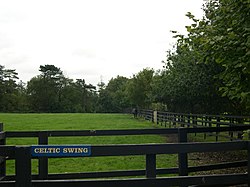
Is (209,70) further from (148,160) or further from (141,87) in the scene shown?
(141,87)

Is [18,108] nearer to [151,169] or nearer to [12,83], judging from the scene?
[12,83]

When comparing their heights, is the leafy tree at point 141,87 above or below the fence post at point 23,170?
above

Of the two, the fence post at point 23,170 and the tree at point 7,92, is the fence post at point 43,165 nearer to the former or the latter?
the fence post at point 23,170

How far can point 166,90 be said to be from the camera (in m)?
27.1

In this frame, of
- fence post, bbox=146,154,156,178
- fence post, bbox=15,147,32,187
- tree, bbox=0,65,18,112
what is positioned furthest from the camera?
tree, bbox=0,65,18,112

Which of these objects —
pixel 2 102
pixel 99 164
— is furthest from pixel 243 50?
pixel 2 102

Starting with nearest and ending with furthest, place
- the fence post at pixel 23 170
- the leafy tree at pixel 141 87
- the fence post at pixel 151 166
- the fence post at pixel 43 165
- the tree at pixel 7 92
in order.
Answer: the fence post at pixel 23 170, the fence post at pixel 151 166, the fence post at pixel 43 165, the leafy tree at pixel 141 87, the tree at pixel 7 92

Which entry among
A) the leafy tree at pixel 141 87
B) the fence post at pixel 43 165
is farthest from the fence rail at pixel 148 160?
the leafy tree at pixel 141 87

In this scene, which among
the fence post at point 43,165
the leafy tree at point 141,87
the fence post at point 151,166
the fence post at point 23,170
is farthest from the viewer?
the leafy tree at point 141,87

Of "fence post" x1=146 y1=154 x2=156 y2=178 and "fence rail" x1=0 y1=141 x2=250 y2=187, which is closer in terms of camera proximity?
"fence rail" x1=0 y1=141 x2=250 y2=187

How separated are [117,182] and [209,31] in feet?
15.5

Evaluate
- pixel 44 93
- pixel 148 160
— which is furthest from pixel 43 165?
pixel 44 93

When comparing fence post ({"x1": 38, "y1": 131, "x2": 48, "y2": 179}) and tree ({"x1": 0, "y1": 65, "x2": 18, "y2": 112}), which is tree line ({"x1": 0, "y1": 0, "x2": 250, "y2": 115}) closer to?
fence post ({"x1": 38, "y1": 131, "x2": 48, "y2": 179})

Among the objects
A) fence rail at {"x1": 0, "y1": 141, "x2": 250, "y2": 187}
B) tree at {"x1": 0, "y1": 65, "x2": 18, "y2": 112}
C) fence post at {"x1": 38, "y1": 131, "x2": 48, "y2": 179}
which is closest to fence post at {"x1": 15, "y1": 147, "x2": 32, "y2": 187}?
fence rail at {"x1": 0, "y1": 141, "x2": 250, "y2": 187}
